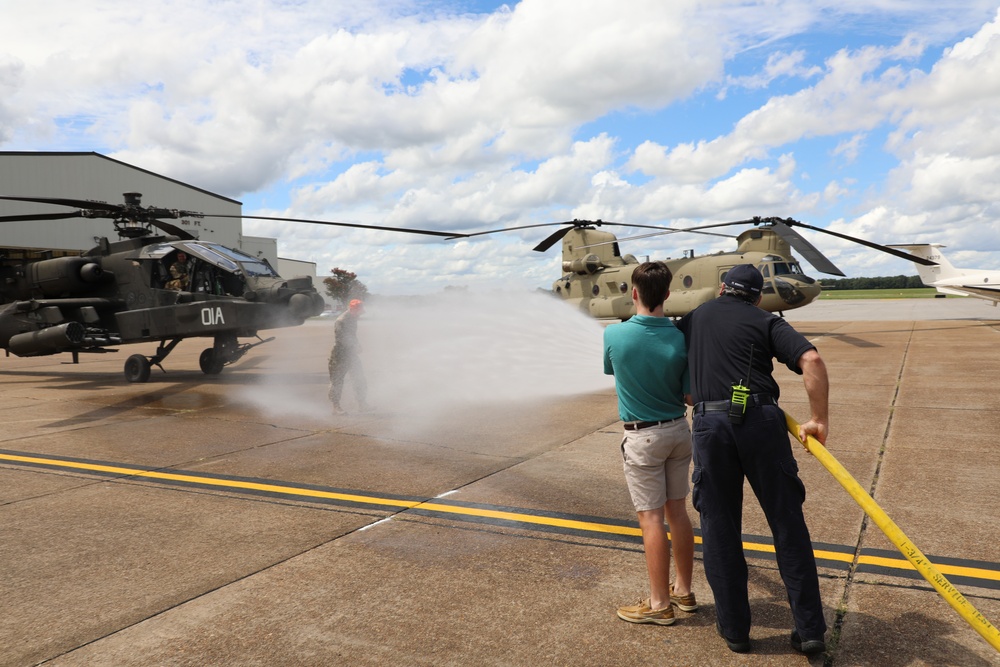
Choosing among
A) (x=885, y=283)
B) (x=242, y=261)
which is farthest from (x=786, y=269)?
(x=885, y=283)

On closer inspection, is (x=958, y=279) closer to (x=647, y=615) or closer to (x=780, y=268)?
(x=780, y=268)

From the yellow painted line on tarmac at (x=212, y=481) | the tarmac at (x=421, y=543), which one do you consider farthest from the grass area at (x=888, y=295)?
the yellow painted line on tarmac at (x=212, y=481)

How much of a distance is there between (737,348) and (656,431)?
2.07ft

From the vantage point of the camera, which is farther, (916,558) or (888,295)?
(888,295)

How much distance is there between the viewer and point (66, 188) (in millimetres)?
40094

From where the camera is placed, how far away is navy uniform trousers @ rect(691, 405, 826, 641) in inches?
130

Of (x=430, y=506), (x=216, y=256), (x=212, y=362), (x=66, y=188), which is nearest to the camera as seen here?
(x=430, y=506)

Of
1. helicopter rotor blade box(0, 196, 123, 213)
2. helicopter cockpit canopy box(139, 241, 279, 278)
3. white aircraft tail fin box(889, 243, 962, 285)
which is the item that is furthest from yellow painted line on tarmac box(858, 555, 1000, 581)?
white aircraft tail fin box(889, 243, 962, 285)

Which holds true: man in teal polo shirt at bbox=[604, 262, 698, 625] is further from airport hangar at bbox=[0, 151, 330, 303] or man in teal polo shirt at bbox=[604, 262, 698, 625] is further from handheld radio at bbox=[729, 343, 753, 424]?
airport hangar at bbox=[0, 151, 330, 303]

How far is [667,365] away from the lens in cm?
370

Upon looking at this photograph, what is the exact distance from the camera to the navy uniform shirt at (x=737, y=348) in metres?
3.36

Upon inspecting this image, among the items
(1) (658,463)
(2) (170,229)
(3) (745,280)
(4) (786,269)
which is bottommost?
(1) (658,463)

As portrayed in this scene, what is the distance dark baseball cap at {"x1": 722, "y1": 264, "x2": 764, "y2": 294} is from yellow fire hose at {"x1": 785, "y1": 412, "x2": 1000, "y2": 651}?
830mm

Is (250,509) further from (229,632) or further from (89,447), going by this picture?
(89,447)
